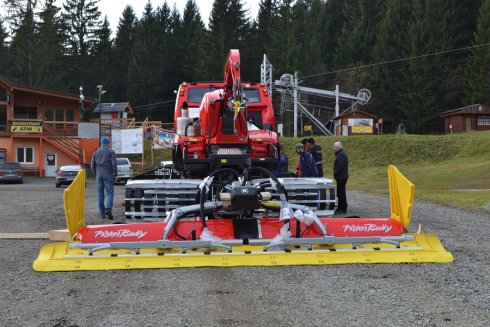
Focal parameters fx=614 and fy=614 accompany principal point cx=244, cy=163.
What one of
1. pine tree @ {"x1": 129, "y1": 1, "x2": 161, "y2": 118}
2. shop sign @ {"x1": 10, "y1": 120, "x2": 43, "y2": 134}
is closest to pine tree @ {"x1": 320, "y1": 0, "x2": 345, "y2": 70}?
pine tree @ {"x1": 129, "y1": 1, "x2": 161, "y2": 118}

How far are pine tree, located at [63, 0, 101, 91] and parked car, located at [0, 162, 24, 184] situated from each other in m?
46.4

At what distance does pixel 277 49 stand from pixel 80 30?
91.4ft

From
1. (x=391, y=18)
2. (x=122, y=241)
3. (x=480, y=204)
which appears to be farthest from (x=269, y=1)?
(x=122, y=241)

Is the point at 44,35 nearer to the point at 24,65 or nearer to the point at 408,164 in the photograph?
the point at 24,65

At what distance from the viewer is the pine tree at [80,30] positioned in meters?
83.2

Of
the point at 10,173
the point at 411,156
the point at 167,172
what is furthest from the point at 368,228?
the point at 411,156

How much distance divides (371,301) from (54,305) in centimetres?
306

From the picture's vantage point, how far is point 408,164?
40.8 m

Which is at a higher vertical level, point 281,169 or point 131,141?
point 131,141

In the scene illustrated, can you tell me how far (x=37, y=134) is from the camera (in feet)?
150

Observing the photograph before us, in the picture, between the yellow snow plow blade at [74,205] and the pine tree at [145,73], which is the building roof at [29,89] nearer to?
the pine tree at [145,73]

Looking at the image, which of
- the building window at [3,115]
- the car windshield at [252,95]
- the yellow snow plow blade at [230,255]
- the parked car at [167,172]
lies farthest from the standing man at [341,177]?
the building window at [3,115]

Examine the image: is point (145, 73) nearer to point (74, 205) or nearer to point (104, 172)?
point (104, 172)

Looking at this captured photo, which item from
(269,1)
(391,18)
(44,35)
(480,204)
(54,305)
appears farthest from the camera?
(269,1)
